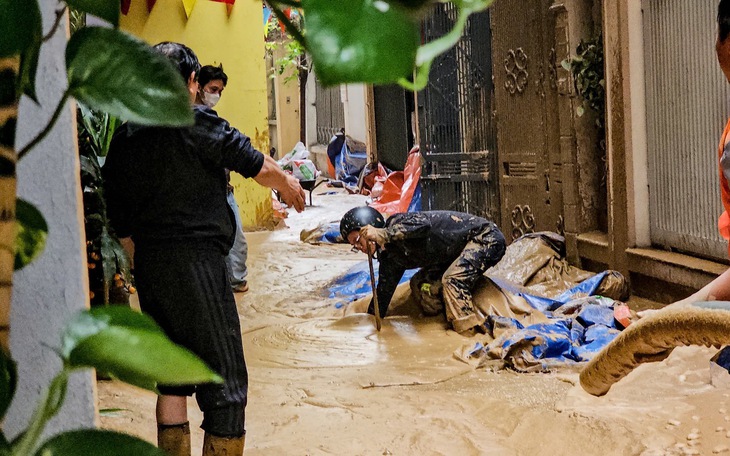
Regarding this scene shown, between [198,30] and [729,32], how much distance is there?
8.40 metres

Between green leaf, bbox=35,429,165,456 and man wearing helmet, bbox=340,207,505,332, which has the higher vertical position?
green leaf, bbox=35,429,165,456

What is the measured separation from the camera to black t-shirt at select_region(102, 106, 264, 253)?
3059 millimetres

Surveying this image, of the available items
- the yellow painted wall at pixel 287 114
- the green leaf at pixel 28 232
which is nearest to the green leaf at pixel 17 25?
the green leaf at pixel 28 232

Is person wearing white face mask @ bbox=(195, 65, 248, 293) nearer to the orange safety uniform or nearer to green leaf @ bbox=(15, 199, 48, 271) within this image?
the orange safety uniform

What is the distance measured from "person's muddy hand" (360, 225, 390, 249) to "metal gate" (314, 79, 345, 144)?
1347cm

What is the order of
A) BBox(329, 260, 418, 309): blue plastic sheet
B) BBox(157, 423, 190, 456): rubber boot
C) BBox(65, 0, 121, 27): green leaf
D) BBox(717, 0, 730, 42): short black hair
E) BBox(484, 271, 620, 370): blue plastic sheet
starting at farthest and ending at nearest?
BBox(329, 260, 418, 309): blue plastic sheet → BBox(484, 271, 620, 370): blue plastic sheet → BBox(157, 423, 190, 456): rubber boot → BBox(717, 0, 730, 42): short black hair → BBox(65, 0, 121, 27): green leaf

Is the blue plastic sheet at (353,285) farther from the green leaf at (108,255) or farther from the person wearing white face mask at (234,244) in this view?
the green leaf at (108,255)

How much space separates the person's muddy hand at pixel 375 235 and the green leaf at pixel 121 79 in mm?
5639

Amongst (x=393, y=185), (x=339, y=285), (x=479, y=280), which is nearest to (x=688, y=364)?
(x=479, y=280)

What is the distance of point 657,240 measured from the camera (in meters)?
6.75

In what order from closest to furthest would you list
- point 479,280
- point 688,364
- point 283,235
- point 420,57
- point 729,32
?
point 420,57
point 729,32
point 688,364
point 479,280
point 283,235

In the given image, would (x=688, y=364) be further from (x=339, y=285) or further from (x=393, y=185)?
(x=393, y=185)

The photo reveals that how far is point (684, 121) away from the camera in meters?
6.26

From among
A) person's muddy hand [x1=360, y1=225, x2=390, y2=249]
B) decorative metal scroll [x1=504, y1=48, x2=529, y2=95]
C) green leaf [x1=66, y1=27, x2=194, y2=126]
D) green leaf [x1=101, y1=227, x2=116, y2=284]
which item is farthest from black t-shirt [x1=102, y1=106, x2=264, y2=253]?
decorative metal scroll [x1=504, y1=48, x2=529, y2=95]
